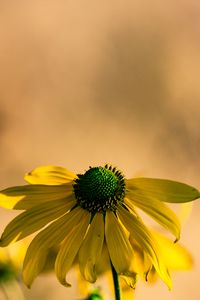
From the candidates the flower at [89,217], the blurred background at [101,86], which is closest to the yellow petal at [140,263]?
the flower at [89,217]

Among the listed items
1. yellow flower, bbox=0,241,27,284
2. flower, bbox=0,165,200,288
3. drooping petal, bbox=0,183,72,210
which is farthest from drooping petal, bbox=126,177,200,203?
yellow flower, bbox=0,241,27,284

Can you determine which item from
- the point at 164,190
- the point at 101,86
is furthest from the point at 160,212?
the point at 101,86

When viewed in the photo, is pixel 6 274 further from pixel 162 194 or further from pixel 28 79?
pixel 28 79

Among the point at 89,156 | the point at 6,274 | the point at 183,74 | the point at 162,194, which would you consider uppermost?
the point at 183,74

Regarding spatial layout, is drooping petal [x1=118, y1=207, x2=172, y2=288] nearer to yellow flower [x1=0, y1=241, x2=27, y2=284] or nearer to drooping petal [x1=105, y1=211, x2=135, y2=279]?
drooping petal [x1=105, y1=211, x2=135, y2=279]

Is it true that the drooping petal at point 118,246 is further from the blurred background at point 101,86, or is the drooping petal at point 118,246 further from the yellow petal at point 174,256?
the blurred background at point 101,86

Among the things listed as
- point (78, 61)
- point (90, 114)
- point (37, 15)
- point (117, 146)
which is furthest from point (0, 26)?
point (117, 146)
